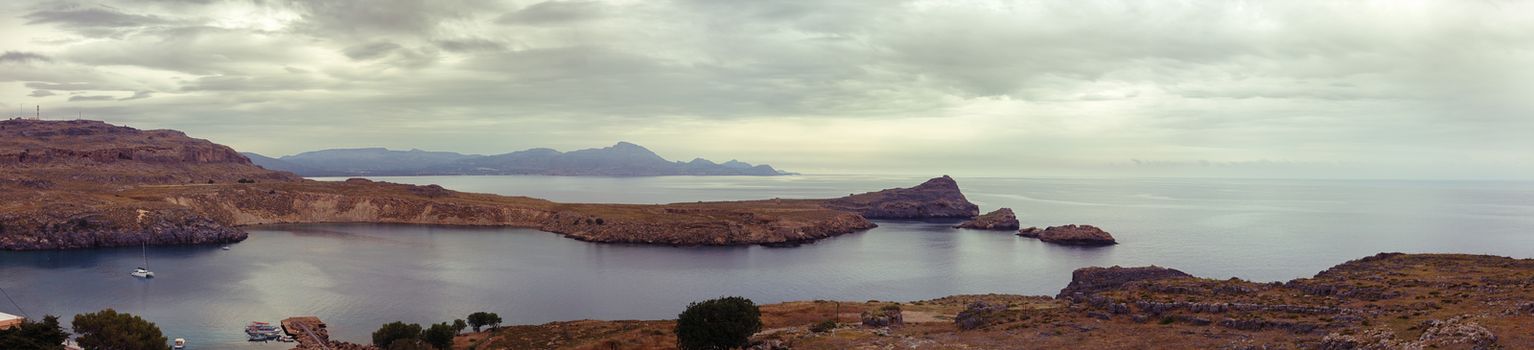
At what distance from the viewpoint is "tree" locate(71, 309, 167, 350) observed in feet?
186

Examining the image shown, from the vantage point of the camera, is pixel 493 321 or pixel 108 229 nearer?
pixel 493 321

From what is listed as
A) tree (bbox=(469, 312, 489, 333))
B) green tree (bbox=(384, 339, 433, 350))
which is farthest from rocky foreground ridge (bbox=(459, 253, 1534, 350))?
green tree (bbox=(384, 339, 433, 350))

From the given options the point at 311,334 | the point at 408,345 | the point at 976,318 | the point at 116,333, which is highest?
the point at 976,318

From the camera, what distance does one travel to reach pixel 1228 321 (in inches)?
1934

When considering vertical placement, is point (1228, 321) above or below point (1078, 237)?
above

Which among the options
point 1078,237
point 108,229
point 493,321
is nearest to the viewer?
point 493,321

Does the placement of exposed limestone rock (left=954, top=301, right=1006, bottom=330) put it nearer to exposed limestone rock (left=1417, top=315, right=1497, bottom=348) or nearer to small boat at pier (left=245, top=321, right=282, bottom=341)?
exposed limestone rock (left=1417, top=315, right=1497, bottom=348)

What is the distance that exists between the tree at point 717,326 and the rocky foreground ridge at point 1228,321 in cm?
187

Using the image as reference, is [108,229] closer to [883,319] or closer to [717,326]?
[717,326]

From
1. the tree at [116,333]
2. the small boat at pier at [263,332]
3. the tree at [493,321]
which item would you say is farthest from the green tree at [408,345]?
the small boat at pier at [263,332]

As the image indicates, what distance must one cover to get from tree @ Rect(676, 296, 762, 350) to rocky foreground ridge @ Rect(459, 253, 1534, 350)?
187cm

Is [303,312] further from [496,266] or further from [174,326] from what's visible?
[496,266]

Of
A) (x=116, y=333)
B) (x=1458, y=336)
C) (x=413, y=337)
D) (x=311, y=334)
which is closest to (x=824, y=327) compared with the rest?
(x=413, y=337)

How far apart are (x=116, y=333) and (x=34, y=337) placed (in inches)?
325
